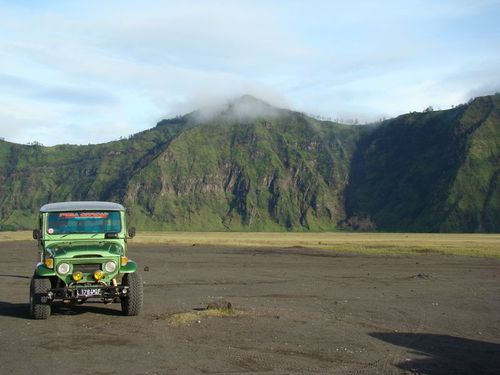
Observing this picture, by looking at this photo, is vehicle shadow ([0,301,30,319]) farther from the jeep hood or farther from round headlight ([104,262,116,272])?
round headlight ([104,262,116,272])

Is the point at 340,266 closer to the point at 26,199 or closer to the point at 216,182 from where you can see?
the point at 216,182

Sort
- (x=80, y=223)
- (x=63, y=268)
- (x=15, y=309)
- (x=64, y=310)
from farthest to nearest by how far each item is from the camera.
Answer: (x=15, y=309) < (x=64, y=310) < (x=80, y=223) < (x=63, y=268)

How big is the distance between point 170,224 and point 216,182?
2149 centimetres

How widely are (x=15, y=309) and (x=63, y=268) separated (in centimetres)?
437

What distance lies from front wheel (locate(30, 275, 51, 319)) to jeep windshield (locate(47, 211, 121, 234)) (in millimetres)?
1669

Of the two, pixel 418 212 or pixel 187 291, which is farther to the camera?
pixel 418 212

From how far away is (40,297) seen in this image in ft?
53.6

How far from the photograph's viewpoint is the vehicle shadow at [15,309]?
1825 centimetres

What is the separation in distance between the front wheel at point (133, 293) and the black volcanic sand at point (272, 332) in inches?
10.6

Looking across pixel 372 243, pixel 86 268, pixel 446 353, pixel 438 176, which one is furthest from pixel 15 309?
pixel 438 176

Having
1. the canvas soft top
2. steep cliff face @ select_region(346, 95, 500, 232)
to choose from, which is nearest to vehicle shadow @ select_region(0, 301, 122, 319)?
the canvas soft top

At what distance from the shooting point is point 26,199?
19625 cm

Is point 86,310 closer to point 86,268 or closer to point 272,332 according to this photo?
point 86,268

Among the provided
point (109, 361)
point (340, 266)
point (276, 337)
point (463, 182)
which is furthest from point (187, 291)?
point (463, 182)
